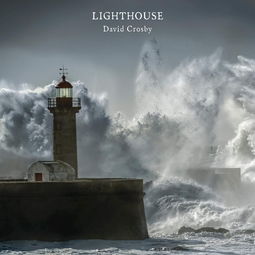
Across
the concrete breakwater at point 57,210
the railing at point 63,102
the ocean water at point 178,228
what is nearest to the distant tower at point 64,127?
the railing at point 63,102

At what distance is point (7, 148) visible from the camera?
31.1 meters

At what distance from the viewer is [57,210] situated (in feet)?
61.2

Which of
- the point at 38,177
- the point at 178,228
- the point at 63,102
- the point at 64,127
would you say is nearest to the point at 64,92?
the point at 63,102

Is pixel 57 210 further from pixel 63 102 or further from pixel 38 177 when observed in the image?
pixel 63 102

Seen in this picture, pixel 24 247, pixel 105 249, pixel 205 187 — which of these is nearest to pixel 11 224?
pixel 24 247

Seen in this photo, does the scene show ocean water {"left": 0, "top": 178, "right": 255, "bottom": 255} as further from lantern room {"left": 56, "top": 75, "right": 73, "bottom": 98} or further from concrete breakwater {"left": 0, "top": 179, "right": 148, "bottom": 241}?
lantern room {"left": 56, "top": 75, "right": 73, "bottom": 98}

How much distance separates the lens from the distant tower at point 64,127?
22.3 metres

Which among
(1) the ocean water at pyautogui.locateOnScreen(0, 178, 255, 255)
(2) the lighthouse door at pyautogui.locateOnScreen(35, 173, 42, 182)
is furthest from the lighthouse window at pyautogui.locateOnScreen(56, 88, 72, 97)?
(1) the ocean water at pyautogui.locateOnScreen(0, 178, 255, 255)

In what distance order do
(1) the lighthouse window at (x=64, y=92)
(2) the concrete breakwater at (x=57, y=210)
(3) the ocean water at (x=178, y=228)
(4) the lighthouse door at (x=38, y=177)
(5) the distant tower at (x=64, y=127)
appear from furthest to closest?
(1) the lighthouse window at (x=64, y=92), (5) the distant tower at (x=64, y=127), (4) the lighthouse door at (x=38, y=177), (2) the concrete breakwater at (x=57, y=210), (3) the ocean water at (x=178, y=228)

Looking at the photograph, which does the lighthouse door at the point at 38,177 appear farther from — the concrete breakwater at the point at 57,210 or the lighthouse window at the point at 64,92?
the lighthouse window at the point at 64,92

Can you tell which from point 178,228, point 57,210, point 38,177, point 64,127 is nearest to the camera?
point 57,210

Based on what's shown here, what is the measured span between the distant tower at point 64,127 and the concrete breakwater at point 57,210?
3571 mm

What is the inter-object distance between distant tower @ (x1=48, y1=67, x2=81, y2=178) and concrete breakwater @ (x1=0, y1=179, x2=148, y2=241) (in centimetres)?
357

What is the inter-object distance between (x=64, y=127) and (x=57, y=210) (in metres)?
4.10
